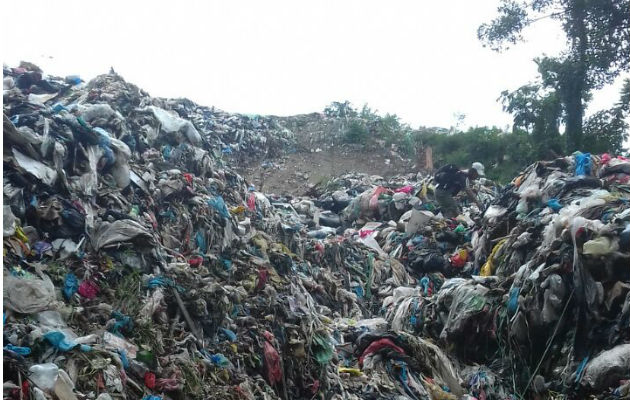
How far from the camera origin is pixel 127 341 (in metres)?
3.20

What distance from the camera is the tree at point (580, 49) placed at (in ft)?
42.4

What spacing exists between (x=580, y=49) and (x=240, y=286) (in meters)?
11.5

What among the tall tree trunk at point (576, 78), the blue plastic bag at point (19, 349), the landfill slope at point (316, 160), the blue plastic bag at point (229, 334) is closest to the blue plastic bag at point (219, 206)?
the blue plastic bag at point (229, 334)

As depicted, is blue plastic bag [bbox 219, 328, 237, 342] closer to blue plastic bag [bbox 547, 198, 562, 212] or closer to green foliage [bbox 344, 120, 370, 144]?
blue plastic bag [bbox 547, 198, 562, 212]

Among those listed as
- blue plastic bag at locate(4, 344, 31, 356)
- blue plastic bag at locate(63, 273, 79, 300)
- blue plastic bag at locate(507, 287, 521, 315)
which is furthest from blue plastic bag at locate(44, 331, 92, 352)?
blue plastic bag at locate(507, 287, 521, 315)

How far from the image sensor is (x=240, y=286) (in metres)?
4.54

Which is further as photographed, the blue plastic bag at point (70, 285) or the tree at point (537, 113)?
the tree at point (537, 113)

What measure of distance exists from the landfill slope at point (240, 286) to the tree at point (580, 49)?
6.87 m

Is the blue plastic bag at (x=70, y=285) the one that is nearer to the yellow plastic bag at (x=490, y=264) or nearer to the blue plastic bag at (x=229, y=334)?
the blue plastic bag at (x=229, y=334)

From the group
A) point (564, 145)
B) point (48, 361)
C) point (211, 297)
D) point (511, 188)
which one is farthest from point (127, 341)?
point (564, 145)

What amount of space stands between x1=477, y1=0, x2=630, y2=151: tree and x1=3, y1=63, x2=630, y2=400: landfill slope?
6874mm

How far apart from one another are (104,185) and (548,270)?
11.5ft

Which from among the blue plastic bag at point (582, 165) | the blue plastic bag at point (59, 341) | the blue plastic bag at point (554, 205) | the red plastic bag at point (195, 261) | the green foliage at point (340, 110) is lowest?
the blue plastic bag at point (59, 341)

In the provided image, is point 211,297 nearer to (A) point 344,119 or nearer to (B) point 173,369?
(B) point 173,369
